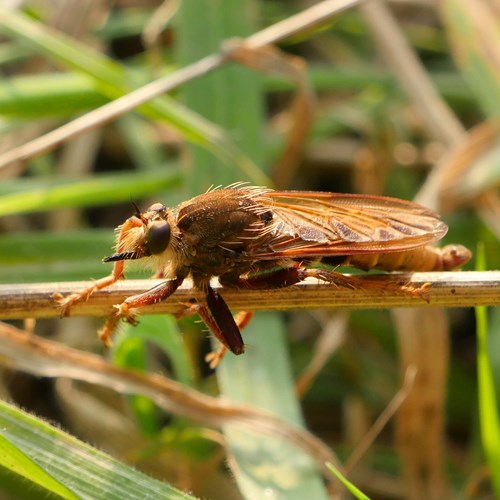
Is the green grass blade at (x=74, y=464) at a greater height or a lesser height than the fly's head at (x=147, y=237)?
lesser

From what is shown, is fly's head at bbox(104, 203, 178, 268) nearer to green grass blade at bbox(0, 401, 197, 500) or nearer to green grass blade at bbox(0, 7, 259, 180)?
green grass blade at bbox(0, 401, 197, 500)

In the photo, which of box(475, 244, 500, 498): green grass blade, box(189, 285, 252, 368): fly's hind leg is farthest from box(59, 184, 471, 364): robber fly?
box(475, 244, 500, 498): green grass blade

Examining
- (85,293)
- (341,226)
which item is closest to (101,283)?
(85,293)

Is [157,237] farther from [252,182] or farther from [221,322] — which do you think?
[252,182]

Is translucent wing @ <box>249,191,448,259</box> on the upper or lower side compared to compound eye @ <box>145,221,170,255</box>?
lower

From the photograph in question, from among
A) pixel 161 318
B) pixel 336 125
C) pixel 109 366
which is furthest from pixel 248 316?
pixel 336 125

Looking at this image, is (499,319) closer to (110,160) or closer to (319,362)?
(319,362)

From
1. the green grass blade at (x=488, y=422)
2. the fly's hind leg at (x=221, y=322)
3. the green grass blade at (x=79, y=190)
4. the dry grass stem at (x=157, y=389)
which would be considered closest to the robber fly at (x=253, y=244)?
the fly's hind leg at (x=221, y=322)

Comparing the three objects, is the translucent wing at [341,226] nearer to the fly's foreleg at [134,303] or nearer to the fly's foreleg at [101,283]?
the fly's foreleg at [134,303]
